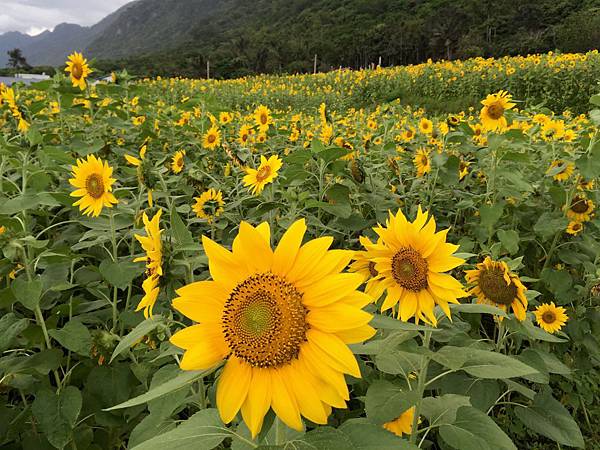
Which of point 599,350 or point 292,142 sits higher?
point 292,142

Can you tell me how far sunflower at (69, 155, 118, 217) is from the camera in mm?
1791

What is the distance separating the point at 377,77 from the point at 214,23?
285 ft

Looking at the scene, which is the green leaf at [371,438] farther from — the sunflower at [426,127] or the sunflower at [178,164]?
the sunflower at [426,127]

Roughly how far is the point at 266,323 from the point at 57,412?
1058 mm

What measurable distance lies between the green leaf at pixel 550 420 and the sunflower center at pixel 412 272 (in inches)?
37.2

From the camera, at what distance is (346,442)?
0.74 metres

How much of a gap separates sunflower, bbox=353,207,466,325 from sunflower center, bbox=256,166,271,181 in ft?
3.69

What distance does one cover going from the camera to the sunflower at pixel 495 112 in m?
2.86

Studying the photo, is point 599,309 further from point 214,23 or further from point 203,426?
point 214,23

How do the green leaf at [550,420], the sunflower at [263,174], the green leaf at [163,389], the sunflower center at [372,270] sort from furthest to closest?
the sunflower at [263,174], the green leaf at [550,420], the sunflower center at [372,270], the green leaf at [163,389]

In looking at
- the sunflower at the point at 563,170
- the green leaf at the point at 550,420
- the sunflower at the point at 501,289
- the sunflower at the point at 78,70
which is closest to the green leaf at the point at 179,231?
the sunflower at the point at 501,289

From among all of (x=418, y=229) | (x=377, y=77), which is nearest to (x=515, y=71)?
(x=377, y=77)

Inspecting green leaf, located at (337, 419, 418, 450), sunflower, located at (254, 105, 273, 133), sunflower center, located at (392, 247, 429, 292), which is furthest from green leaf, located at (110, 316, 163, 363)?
sunflower, located at (254, 105, 273, 133)

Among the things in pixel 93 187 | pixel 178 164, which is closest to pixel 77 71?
pixel 178 164
